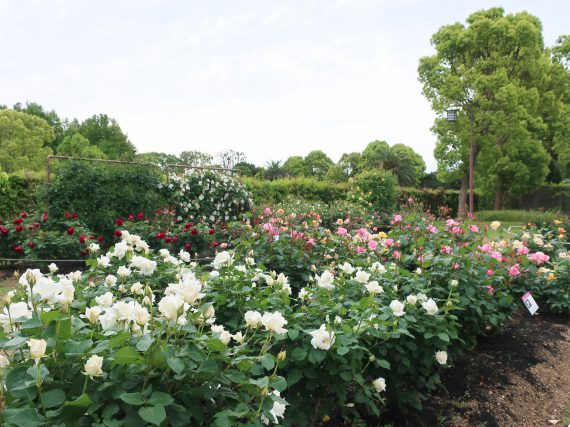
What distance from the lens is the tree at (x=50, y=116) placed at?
136 ft

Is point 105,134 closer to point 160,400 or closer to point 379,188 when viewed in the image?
point 379,188

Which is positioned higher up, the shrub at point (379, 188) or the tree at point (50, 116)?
the tree at point (50, 116)

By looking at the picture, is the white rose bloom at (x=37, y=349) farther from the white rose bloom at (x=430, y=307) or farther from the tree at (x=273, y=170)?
the tree at (x=273, y=170)

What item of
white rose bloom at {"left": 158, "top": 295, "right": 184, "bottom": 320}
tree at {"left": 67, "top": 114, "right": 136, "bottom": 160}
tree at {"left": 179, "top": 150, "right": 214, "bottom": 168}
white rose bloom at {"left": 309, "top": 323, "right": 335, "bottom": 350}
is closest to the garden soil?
white rose bloom at {"left": 309, "top": 323, "right": 335, "bottom": 350}

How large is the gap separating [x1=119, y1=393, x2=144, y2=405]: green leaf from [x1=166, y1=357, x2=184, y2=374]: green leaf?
3.6 inches

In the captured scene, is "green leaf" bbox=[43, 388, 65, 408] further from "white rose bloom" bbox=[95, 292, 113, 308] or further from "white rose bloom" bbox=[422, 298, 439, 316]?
"white rose bloom" bbox=[422, 298, 439, 316]

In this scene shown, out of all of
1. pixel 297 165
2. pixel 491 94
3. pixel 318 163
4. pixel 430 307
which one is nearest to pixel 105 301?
pixel 430 307

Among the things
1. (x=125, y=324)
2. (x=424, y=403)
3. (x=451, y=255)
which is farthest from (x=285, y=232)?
(x=125, y=324)

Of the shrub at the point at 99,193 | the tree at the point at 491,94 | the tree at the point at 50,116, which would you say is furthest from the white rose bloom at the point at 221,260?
the tree at the point at 50,116

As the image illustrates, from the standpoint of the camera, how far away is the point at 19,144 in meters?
32.7

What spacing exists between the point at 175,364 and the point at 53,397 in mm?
281

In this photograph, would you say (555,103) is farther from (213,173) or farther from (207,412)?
(207,412)

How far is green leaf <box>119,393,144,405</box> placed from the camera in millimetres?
981

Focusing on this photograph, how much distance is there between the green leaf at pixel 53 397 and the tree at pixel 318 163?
46.2 meters
